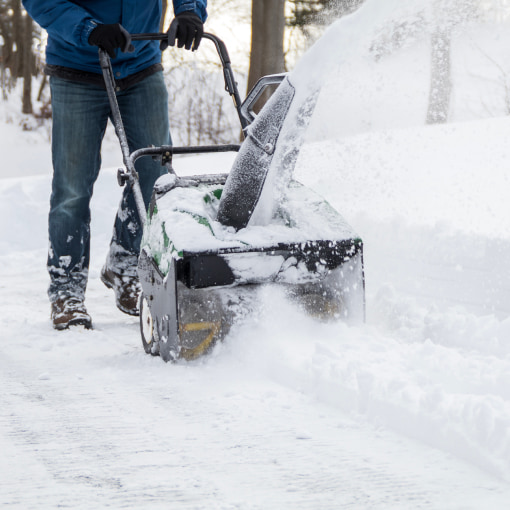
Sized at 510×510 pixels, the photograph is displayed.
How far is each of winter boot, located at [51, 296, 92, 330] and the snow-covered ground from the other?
0.17ft

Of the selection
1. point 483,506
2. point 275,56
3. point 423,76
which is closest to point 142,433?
point 483,506

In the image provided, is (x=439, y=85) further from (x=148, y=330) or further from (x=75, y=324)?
(x=148, y=330)

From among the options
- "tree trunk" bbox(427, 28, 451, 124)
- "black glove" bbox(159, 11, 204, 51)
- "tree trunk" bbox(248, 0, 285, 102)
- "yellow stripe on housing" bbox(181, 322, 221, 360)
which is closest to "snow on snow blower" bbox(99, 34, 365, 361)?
"yellow stripe on housing" bbox(181, 322, 221, 360)

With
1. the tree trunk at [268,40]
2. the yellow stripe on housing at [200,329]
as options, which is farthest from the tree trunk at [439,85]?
the yellow stripe on housing at [200,329]

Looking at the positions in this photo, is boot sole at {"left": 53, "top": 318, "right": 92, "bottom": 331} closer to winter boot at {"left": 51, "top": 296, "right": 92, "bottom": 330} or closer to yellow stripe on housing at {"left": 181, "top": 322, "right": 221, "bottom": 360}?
winter boot at {"left": 51, "top": 296, "right": 92, "bottom": 330}

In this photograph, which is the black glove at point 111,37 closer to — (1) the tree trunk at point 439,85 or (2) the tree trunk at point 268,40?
(1) the tree trunk at point 439,85

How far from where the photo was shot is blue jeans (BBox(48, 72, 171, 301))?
3.26 m

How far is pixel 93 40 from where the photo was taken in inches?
115

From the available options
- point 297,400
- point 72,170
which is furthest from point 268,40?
point 297,400

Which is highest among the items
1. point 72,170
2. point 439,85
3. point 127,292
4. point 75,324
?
point 439,85

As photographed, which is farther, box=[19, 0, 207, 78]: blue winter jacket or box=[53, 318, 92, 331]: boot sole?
box=[53, 318, 92, 331]: boot sole

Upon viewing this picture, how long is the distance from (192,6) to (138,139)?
0.63m

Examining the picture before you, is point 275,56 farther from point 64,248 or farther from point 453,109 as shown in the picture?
point 64,248

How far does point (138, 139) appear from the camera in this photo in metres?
3.40
